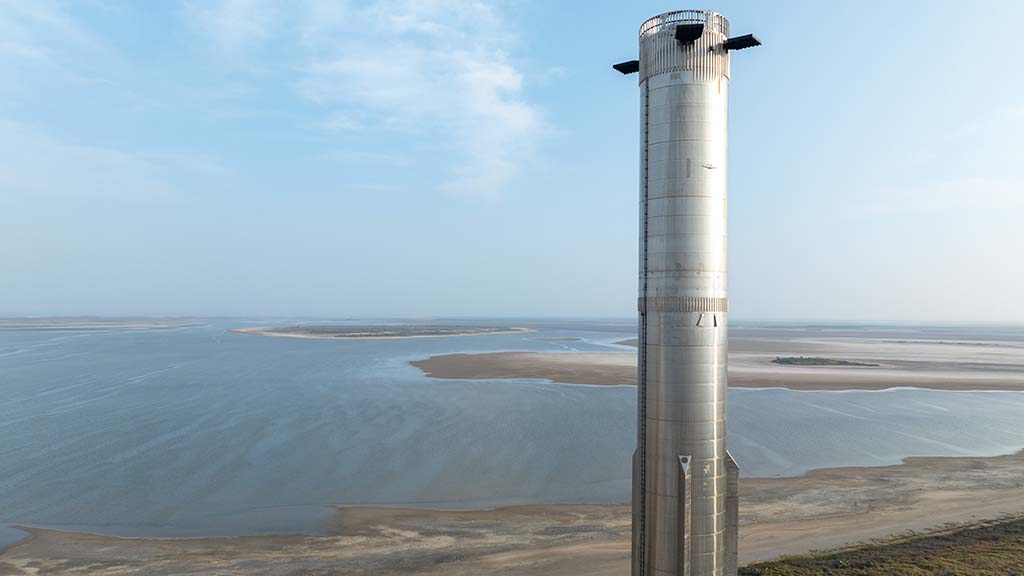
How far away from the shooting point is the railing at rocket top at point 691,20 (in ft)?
51.7

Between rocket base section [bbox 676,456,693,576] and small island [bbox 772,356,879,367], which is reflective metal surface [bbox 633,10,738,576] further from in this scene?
small island [bbox 772,356,879,367]

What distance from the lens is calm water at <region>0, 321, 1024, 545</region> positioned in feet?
103

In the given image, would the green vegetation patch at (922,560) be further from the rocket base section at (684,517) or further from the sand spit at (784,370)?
the sand spit at (784,370)

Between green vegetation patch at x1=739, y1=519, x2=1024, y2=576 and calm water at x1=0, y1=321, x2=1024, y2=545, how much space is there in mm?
11518

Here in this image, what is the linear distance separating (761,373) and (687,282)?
7825 cm

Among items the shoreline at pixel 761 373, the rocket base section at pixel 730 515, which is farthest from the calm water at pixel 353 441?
the rocket base section at pixel 730 515

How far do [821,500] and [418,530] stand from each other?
21388 millimetres

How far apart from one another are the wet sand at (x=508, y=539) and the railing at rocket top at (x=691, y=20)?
19389mm

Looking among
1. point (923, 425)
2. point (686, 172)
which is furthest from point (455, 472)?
point (923, 425)

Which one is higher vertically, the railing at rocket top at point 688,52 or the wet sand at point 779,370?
the railing at rocket top at point 688,52

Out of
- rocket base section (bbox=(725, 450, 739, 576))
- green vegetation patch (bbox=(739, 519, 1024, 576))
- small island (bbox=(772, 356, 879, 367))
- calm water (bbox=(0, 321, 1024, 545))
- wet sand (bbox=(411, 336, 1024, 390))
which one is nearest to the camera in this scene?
rocket base section (bbox=(725, 450, 739, 576))

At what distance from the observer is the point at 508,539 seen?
25984mm

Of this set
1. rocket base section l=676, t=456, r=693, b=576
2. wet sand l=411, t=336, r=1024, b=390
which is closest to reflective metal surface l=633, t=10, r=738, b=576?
rocket base section l=676, t=456, r=693, b=576

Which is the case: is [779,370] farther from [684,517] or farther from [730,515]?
[684,517]
